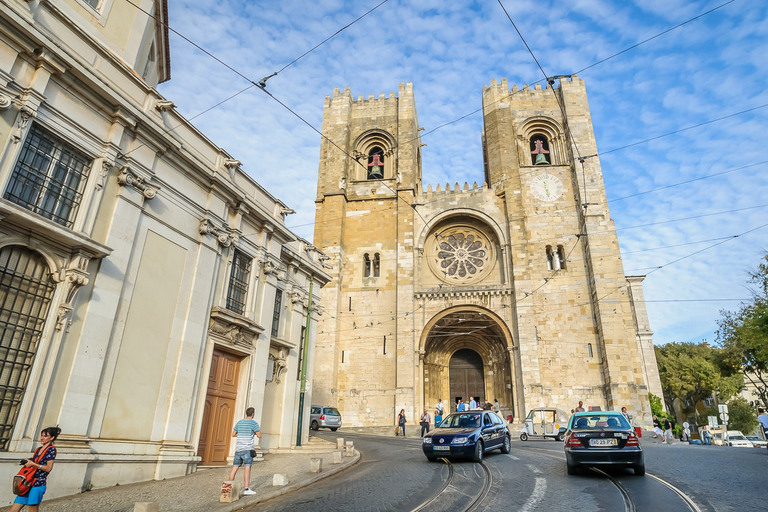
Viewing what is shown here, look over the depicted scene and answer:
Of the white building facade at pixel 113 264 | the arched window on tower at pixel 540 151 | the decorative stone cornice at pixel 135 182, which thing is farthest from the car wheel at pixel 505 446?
the arched window on tower at pixel 540 151

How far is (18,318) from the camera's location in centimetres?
671

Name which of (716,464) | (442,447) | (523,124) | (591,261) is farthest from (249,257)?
(523,124)

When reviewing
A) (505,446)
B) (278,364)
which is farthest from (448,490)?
(278,364)

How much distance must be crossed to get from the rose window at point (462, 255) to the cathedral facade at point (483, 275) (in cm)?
8

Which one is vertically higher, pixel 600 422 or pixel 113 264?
pixel 113 264

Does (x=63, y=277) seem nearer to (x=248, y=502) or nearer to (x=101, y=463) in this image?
(x=101, y=463)

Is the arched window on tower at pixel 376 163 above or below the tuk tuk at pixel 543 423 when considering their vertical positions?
above

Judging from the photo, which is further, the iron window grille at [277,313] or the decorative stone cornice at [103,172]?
the iron window grille at [277,313]

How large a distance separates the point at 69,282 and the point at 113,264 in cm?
94

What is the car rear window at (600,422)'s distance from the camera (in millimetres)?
8289

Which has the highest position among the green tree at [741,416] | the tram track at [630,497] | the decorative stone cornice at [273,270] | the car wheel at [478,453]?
the decorative stone cornice at [273,270]

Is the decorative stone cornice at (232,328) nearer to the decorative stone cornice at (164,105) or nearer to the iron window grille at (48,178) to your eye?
the iron window grille at (48,178)

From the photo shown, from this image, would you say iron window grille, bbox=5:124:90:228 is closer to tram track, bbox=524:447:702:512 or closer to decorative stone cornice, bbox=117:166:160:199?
decorative stone cornice, bbox=117:166:160:199

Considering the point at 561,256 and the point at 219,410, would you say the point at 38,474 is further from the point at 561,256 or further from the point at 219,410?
the point at 561,256
